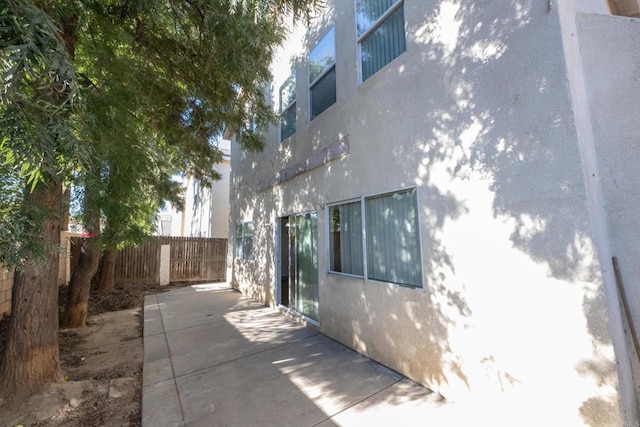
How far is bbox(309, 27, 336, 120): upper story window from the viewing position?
5.57 m

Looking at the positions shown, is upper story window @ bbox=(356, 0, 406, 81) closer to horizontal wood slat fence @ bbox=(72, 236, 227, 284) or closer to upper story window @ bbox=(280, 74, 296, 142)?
upper story window @ bbox=(280, 74, 296, 142)

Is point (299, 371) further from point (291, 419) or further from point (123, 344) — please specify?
point (123, 344)

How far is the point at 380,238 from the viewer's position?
14.0ft

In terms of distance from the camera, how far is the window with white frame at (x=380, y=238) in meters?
3.75

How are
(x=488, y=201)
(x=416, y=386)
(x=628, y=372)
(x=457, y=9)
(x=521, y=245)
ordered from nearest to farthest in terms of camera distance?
(x=628, y=372) < (x=521, y=245) < (x=488, y=201) < (x=457, y=9) < (x=416, y=386)

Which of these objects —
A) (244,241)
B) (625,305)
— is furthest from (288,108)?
(625,305)

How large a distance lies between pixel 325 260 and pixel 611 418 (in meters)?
3.91

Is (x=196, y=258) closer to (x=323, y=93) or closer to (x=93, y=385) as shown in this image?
(x=93, y=385)

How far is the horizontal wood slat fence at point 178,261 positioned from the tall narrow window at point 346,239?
8.01 metres

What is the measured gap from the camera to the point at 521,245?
2.64 m

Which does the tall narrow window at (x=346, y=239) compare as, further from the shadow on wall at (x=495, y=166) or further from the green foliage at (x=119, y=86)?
the green foliage at (x=119, y=86)

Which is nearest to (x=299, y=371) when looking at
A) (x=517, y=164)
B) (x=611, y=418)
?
(x=611, y=418)

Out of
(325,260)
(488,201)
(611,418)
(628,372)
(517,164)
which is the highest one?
(517,164)

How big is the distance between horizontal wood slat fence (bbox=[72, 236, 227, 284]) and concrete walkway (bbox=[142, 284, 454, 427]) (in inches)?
253
